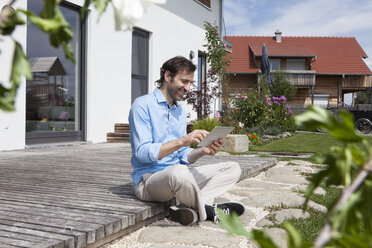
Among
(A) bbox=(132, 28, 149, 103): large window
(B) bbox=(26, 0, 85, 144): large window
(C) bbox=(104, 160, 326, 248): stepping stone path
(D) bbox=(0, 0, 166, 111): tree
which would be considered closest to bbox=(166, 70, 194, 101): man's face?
(C) bbox=(104, 160, 326, 248): stepping stone path

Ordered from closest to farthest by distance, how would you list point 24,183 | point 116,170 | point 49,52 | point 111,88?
point 24,183, point 116,170, point 49,52, point 111,88

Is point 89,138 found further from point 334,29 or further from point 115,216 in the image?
point 334,29

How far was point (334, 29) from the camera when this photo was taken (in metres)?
31.6

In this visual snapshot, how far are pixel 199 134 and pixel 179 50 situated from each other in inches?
344

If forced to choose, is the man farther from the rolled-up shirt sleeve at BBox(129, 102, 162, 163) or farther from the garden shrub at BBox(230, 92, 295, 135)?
the garden shrub at BBox(230, 92, 295, 135)

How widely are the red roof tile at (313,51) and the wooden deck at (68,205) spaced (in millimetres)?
24679

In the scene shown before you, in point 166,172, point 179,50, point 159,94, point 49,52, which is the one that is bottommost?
point 166,172

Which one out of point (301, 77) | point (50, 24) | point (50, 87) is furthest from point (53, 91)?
point (301, 77)

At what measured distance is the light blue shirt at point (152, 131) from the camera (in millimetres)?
2758

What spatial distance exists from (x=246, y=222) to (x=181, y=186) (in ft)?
2.01

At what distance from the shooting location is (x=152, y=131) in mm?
2965

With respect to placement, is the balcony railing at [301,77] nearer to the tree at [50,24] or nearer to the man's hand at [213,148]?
the man's hand at [213,148]

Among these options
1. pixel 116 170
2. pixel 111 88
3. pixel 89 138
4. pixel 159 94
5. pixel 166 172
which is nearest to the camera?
pixel 166 172

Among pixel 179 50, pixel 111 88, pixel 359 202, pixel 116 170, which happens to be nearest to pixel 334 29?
pixel 179 50
